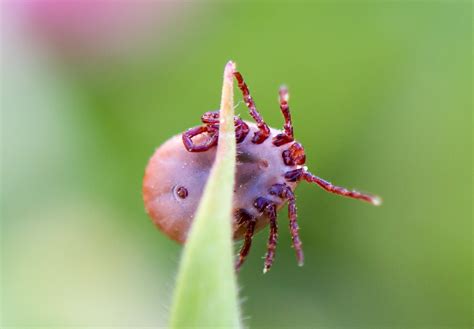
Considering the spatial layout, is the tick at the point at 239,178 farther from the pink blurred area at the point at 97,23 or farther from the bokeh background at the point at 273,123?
the pink blurred area at the point at 97,23

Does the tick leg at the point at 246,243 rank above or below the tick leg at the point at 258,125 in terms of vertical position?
below

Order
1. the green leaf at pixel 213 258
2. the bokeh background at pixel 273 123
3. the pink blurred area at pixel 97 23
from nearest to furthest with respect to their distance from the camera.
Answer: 1. the green leaf at pixel 213 258
2. the bokeh background at pixel 273 123
3. the pink blurred area at pixel 97 23

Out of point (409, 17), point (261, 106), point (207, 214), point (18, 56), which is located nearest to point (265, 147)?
point (207, 214)

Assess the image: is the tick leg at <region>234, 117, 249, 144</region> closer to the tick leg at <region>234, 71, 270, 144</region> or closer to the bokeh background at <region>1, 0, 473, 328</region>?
the tick leg at <region>234, 71, 270, 144</region>

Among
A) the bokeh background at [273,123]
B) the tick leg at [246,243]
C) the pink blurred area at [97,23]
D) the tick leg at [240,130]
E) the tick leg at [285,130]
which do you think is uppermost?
the pink blurred area at [97,23]

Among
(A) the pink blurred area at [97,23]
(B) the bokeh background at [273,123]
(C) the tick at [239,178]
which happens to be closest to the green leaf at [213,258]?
(C) the tick at [239,178]

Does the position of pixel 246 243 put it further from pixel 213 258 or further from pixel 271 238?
pixel 213 258

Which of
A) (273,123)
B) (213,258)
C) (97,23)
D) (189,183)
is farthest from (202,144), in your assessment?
(97,23)
